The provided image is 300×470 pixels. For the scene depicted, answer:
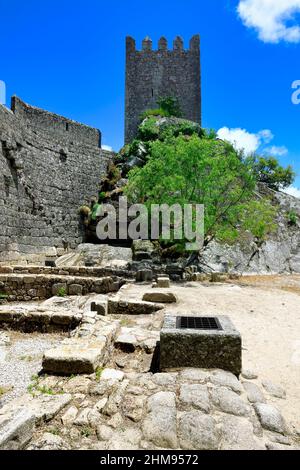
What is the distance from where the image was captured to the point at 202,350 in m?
3.66

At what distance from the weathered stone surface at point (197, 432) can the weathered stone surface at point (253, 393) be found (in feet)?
2.50

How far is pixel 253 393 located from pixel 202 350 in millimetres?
681

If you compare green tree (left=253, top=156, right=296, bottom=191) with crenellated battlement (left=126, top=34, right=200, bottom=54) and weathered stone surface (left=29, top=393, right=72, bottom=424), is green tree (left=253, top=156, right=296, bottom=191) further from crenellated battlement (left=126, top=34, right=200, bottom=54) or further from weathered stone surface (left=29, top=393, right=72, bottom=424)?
weathered stone surface (left=29, top=393, right=72, bottom=424)

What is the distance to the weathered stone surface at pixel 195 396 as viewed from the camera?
2.76 m

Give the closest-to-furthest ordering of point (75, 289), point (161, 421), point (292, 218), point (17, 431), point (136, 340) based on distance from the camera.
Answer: point (17, 431) → point (161, 421) → point (136, 340) → point (75, 289) → point (292, 218)

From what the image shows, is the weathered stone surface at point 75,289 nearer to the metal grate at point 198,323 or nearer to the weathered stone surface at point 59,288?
the weathered stone surface at point 59,288

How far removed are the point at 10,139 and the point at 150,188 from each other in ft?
22.2

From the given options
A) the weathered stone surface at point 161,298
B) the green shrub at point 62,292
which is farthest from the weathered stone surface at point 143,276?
the weathered stone surface at point 161,298

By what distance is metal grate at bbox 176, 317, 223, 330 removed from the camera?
4045 mm

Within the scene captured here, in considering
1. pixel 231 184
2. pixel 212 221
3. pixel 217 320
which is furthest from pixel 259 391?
pixel 231 184

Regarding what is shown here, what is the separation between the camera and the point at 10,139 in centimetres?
1440

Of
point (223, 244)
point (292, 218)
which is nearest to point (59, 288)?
point (223, 244)

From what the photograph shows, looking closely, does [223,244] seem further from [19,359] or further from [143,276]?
[19,359]

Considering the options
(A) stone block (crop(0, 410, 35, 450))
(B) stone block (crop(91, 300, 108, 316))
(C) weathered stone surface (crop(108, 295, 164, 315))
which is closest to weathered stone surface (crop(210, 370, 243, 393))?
(A) stone block (crop(0, 410, 35, 450))
